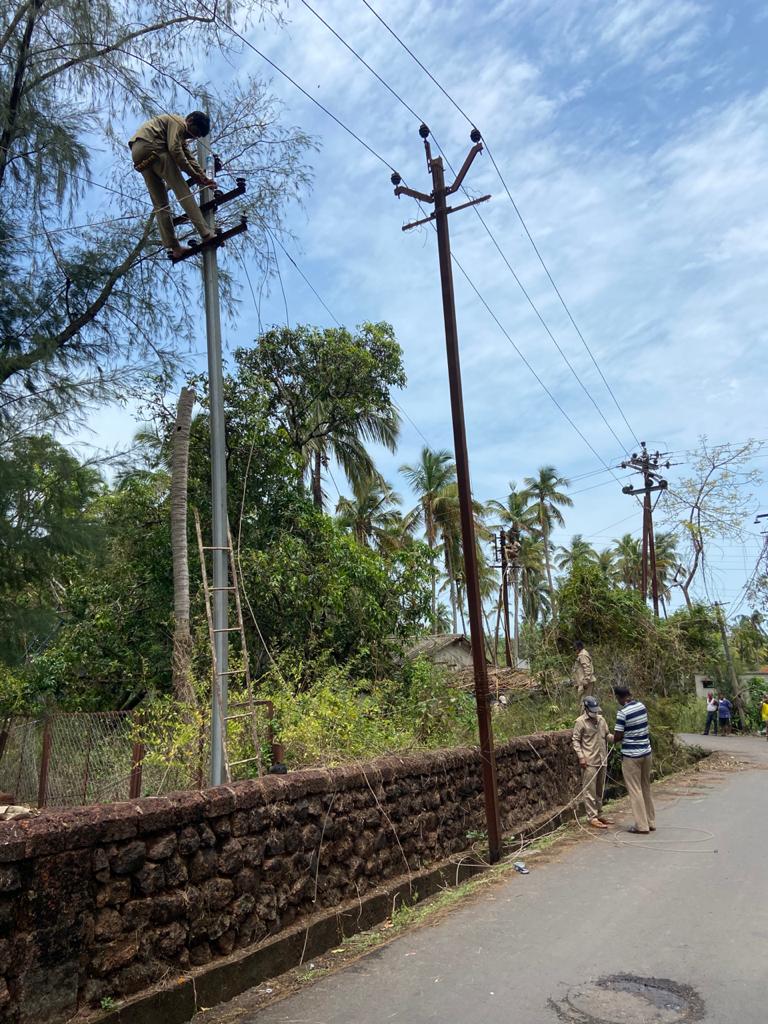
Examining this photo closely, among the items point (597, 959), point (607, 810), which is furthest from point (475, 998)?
point (607, 810)

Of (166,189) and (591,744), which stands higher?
(166,189)

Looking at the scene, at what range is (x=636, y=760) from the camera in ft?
36.1

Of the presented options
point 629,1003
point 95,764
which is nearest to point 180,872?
point 629,1003

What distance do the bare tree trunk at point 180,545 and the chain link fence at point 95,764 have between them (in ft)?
6.17

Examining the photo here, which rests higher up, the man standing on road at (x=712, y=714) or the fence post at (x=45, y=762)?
the fence post at (x=45, y=762)

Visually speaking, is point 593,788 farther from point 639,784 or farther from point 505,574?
point 505,574

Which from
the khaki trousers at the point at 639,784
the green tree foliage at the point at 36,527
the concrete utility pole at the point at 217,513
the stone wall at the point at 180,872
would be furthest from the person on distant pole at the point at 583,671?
the green tree foliage at the point at 36,527

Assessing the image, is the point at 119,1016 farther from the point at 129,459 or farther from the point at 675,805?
the point at 675,805

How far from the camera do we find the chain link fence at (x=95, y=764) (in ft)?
26.6

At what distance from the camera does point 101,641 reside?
55.1ft

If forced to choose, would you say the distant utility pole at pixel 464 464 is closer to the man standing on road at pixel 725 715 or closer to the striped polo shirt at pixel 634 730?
the striped polo shirt at pixel 634 730

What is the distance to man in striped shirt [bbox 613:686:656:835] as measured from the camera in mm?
10969

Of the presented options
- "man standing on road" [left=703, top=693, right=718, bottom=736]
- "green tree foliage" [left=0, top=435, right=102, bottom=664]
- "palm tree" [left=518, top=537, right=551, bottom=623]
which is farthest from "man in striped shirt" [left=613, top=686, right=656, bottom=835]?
"palm tree" [left=518, top=537, right=551, bottom=623]

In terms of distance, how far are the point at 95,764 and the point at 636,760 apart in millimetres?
6956
